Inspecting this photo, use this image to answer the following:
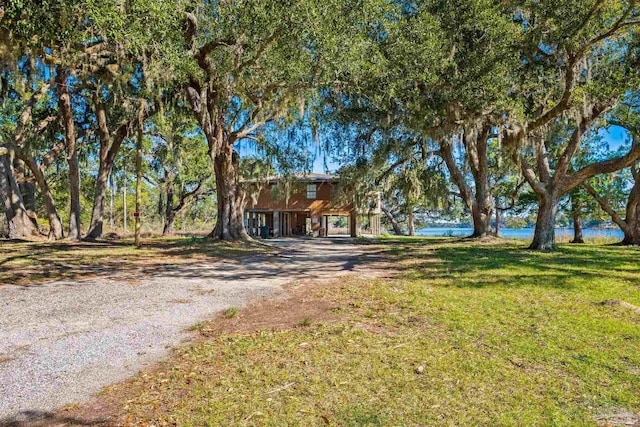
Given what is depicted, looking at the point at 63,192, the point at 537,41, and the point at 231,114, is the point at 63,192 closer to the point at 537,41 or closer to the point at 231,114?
the point at 231,114

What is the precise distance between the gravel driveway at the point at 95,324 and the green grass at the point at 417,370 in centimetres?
51

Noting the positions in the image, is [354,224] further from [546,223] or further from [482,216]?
[546,223]

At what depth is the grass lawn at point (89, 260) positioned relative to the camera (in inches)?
307

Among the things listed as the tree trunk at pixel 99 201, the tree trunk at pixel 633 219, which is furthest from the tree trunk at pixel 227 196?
the tree trunk at pixel 633 219

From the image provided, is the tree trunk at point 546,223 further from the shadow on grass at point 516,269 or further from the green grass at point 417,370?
the green grass at point 417,370

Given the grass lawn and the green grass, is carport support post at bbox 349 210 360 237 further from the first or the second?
the green grass

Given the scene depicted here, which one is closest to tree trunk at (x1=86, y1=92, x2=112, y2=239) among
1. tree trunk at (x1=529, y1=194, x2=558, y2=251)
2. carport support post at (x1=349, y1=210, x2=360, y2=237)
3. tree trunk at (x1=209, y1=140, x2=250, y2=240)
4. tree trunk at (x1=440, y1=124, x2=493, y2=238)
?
tree trunk at (x1=209, y1=140, x2=250, y2=240)

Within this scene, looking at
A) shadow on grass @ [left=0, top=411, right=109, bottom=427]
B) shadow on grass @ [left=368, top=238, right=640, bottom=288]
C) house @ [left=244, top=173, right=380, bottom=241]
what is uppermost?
house @ [left=244, top=173, right=380, bottom=241]

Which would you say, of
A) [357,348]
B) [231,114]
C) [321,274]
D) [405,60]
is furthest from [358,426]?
[231,114]

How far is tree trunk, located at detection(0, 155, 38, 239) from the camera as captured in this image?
14641mm

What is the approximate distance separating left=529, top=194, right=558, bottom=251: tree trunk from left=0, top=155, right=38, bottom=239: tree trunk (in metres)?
18.9

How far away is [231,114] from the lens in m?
15.4

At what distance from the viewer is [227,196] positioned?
576 inches

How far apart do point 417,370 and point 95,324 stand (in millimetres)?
3676
